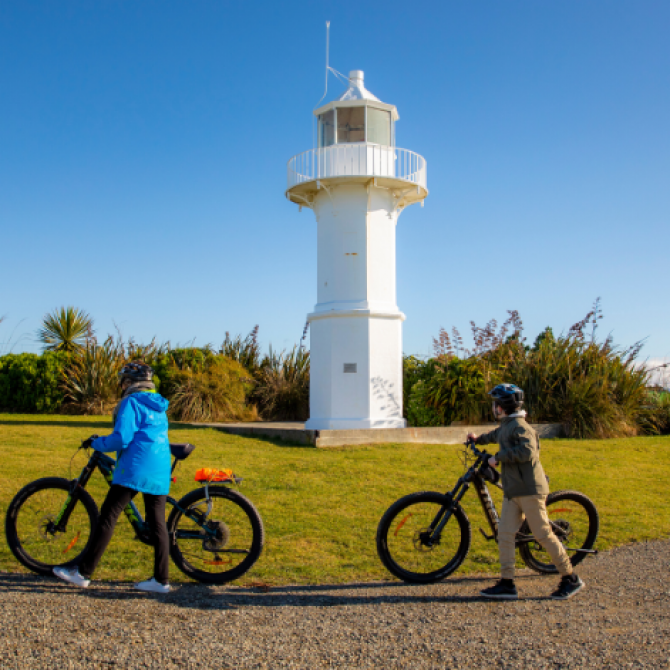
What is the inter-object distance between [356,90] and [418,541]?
13798 mm

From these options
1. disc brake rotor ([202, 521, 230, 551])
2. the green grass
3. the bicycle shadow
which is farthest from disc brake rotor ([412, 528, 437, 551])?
disc brake rotor ([202, 521, 230, 551])

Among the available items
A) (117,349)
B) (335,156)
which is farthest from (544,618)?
(117,349)

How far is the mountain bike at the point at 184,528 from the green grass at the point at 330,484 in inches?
10.1

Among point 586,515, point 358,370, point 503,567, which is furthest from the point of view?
point 358,370

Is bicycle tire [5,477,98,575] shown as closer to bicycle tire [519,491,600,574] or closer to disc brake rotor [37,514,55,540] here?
disc brake rotor [37,514,55,540]

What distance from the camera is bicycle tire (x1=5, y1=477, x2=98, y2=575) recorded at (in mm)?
5414

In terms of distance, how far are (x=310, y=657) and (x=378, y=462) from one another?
305 inches

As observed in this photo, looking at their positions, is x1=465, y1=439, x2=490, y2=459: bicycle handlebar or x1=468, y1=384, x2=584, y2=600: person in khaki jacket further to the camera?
x1=465, y1=439, x2=490, y2=459: bicycle handlebar

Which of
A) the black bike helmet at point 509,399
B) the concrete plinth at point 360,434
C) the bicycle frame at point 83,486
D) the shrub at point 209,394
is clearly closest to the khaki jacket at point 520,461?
the black bike helmet at point 509,399

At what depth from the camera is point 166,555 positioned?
5.09 meters

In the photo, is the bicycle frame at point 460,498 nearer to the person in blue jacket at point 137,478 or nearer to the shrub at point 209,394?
the person in blue jacket at point 137,478

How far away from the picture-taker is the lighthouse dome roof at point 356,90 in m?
16.7

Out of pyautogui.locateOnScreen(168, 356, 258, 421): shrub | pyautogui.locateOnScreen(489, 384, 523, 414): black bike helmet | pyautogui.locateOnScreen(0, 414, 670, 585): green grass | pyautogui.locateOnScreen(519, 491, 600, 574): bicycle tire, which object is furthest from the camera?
pyautogui.locateOnScreen(168, 356, 258, 421): shrub

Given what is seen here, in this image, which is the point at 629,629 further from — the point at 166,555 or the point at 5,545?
the point at 5,545
